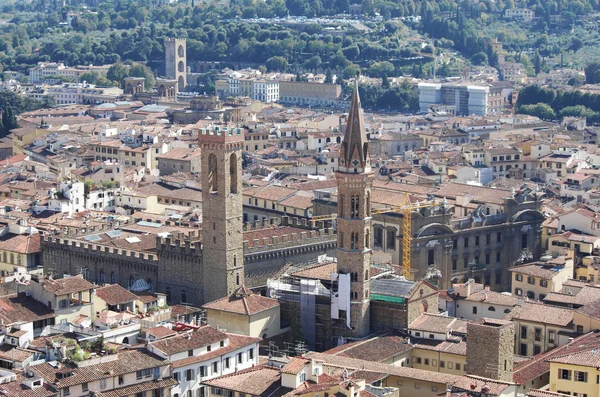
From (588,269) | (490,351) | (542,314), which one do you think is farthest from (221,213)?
(588,269)

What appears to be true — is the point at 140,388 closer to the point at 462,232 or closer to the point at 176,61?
the point at 462,232

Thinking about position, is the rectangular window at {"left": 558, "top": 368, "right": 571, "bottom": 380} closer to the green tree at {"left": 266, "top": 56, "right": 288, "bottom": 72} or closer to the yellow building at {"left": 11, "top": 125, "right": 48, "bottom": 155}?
the yellow building at {"left": 11, "top": 125, "right": 48, "bottom": 155}

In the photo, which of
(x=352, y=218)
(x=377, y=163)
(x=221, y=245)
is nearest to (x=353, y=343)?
(x=352, y=218)

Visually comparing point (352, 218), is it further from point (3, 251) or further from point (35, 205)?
point (35, 205)

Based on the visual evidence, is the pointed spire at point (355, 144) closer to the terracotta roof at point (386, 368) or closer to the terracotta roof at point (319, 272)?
the terracotta roof at point (319, 272)

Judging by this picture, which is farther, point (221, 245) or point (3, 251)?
point (3, 251)

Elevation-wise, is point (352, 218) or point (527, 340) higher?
point (352, 218)
